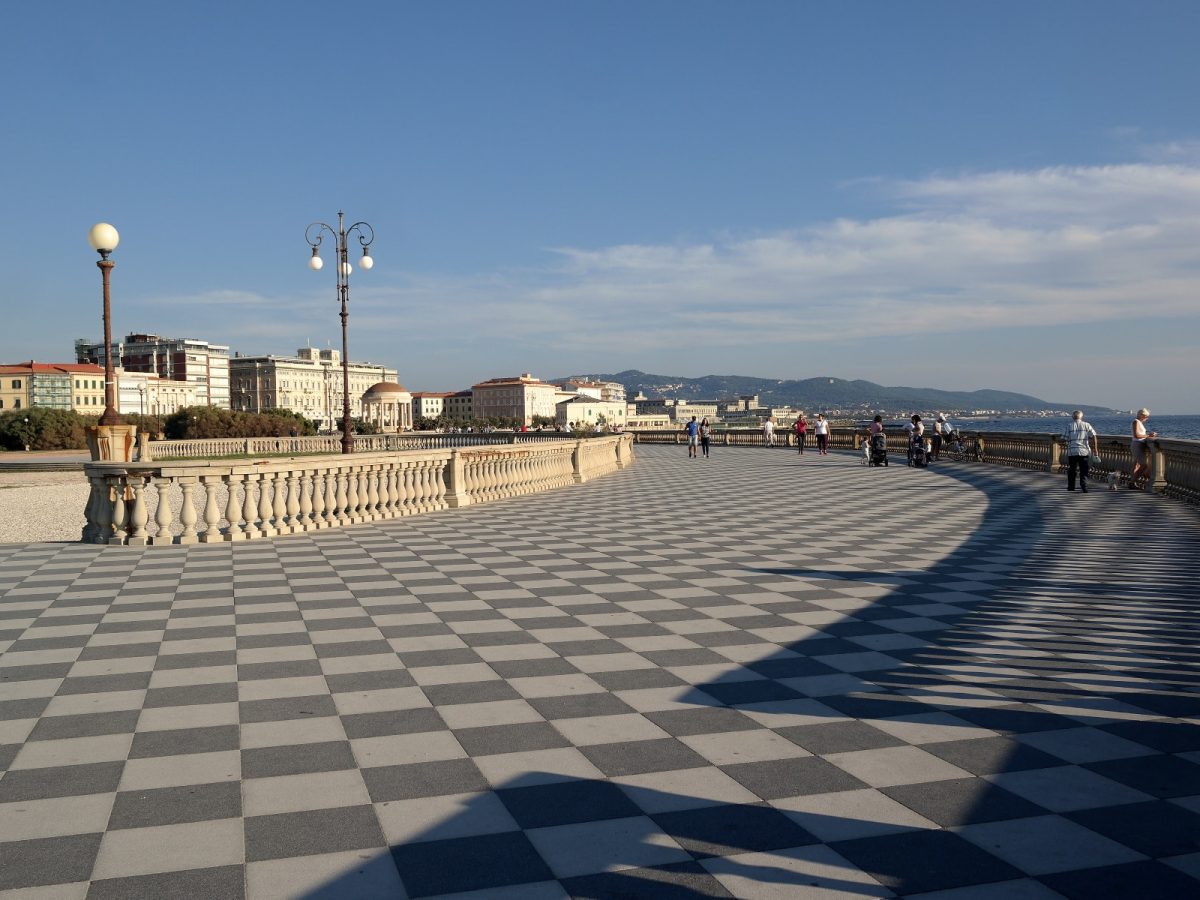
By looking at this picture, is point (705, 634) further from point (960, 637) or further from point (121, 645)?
point (121, 645)

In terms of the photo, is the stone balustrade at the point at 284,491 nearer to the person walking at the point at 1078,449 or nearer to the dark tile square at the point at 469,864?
the dark tile square at the point at 469,864

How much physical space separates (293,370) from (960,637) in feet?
595

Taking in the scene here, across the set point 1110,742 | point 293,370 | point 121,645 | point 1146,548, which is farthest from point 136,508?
point 293,370

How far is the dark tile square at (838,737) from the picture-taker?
16.3 feet

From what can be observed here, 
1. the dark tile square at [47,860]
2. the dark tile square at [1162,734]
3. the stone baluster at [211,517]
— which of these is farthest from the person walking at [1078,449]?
the dark tile square at [47,860]

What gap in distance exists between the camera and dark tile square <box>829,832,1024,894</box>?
353 cm

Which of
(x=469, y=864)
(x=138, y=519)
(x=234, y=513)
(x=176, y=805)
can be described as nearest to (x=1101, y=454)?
(x=234, y=513)

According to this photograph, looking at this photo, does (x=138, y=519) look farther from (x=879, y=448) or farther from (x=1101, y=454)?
(x=879, y=448)

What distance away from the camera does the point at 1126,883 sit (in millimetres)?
3508

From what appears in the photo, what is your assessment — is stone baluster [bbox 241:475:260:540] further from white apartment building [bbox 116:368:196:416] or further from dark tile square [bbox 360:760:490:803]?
white apartment building [bbox 116:368:196:416]

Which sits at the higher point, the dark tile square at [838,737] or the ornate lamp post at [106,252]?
the ornate lamp post at [106,252]

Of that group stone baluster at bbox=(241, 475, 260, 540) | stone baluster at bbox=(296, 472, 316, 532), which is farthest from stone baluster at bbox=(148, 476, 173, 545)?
stone baluster at bbox=(296, 472, 316, 532)

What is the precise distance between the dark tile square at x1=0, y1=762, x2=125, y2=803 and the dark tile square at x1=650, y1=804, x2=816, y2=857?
8.85ft

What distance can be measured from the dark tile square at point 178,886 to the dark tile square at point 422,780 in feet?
2.71
